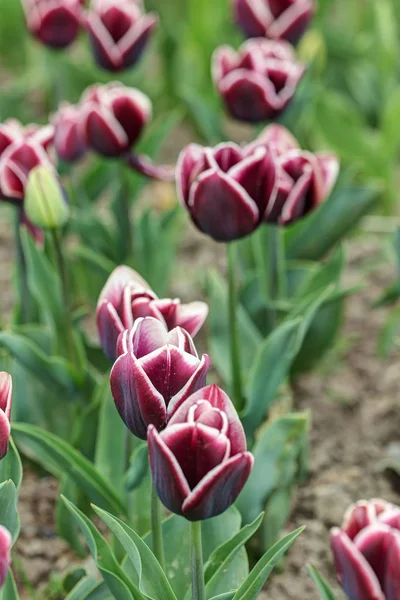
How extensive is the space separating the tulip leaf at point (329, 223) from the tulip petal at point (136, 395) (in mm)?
1062

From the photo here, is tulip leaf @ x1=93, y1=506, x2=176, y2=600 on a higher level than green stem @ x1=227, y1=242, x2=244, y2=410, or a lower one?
higher

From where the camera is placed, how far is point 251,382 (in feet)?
4.29

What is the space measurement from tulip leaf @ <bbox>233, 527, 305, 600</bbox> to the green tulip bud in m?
0.58

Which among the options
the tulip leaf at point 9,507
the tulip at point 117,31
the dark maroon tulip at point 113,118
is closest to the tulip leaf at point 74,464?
the tulip leaf at point 9,507

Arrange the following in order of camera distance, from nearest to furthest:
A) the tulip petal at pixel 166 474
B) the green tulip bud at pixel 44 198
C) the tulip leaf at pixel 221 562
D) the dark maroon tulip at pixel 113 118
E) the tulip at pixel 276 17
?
the tulip petal at pixel 166 474, the tulip leaf at pixel 221 562, the green tulip bud at pixel 44 198, the dark maroon tulip at pixel 113 118, the tulip at pixel 276 17

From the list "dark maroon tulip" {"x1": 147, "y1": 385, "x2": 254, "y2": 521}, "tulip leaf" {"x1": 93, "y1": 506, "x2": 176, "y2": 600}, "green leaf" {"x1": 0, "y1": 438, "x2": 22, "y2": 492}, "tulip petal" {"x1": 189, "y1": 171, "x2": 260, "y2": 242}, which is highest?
"dark maroon tulip" {"x1": 147, "y1": 385, "x2": 254, "y2": 521}

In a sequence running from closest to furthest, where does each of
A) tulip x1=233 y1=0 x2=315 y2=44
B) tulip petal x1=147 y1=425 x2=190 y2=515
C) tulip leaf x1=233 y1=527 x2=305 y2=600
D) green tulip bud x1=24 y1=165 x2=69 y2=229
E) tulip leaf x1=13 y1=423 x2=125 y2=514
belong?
tulip petal x1=147 y1=425 x2=190 y2=515, tulip leaf x1=233 y1=527 x2=305 y2=600, tulip leaf x1=13 y1=423 x2=125 y2=514, green tulip bud x1=24 y1=165 x2=69 y2=229, tulip x1=233 y1=0 x2=315 y2=44

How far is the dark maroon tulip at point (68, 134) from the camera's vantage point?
1681mm

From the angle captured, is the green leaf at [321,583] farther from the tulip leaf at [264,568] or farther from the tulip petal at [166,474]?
the tulip petal at [166,474]

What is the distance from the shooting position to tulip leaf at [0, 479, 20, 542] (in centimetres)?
91

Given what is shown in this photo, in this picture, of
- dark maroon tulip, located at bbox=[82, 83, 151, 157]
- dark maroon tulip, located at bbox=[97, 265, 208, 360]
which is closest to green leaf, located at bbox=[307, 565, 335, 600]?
dark maroon tulip, located at bbox=[97, 265, 208, 360]

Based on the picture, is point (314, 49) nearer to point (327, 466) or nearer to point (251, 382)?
point (327, 466)

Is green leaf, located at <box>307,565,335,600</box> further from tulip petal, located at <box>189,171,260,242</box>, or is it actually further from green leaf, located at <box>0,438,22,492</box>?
tulip petal, located at <box>189,171,260,242</box>

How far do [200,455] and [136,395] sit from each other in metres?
0.10
